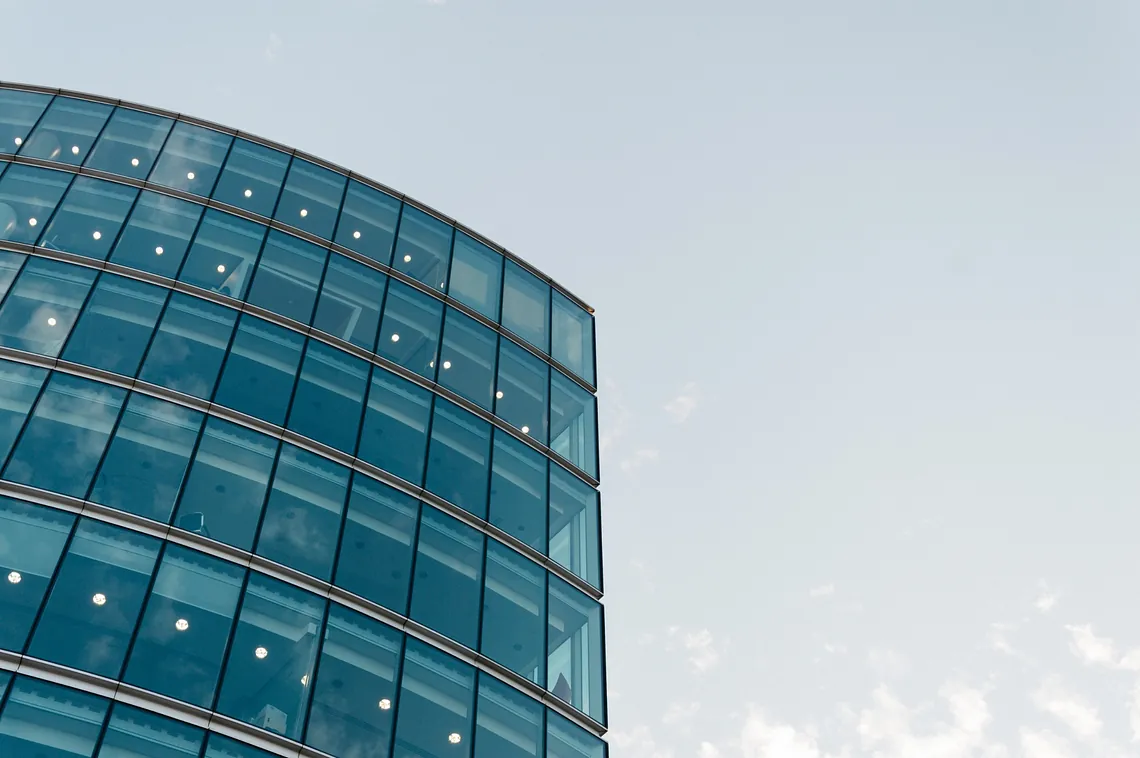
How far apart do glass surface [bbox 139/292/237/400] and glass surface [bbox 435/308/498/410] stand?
17.0ft

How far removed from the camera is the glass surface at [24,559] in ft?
58.9

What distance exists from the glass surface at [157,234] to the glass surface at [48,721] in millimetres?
11021

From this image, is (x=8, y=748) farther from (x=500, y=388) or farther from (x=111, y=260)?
(x=500, y=388)

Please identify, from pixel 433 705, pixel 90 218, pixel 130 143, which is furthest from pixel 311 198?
pixel 433 705

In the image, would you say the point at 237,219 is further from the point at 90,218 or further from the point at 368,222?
the point at 368,222

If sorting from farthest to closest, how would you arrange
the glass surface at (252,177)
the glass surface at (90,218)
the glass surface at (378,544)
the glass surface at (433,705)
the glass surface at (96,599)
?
the glass surface at (252,177)
the glass surface at (90,218)
the glass surface at (378,544)
the glass surface at (433,705)
the glass surface at (96,599)

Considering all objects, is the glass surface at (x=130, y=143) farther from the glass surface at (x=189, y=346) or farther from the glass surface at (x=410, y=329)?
the glass surface at (x=410, y=329)

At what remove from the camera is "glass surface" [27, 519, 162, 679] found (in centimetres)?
1788

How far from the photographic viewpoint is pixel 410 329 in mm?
27766

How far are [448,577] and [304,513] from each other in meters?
3.17

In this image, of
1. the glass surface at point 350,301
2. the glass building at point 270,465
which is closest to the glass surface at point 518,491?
the glass building at point 270,465

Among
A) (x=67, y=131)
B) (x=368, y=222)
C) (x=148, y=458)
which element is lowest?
(x=148, y=458)

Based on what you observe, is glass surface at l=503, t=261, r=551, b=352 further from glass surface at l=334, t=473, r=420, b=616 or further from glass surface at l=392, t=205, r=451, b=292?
glass surface at l=334, t=473, r=420, b=616

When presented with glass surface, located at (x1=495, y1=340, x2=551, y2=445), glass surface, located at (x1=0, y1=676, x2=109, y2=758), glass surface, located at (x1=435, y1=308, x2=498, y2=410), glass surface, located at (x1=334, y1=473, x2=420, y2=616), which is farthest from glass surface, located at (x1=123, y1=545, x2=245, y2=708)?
glass surface, located at (x1=495, y1=340, x2=551, y2=445)
